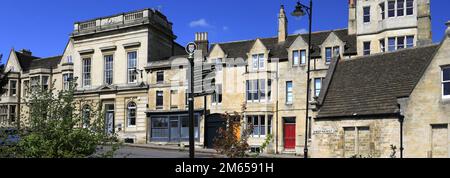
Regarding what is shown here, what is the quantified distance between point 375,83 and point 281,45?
15423 millimetres

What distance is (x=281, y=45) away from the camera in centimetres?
4059

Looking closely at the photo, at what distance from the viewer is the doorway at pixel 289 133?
37.8m

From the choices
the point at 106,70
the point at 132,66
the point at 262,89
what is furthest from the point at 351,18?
the point at 106,70

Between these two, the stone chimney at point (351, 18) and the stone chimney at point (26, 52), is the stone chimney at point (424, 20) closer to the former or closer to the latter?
the stone chimney at point (351, 18)

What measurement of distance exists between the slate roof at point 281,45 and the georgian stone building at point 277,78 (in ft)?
0.40

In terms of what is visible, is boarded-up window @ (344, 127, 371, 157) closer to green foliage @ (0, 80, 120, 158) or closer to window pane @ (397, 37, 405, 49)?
window pane @ (397, 37, 405, 49)

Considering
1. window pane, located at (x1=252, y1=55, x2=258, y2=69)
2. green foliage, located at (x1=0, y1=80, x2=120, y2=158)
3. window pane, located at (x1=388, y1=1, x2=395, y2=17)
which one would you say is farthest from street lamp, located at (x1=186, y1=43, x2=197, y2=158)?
window pane, located at (x1=388, y1=1, x2=395, y2=17)

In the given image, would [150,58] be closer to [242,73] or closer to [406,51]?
[242,73]

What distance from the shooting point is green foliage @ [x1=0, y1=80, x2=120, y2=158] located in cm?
1004

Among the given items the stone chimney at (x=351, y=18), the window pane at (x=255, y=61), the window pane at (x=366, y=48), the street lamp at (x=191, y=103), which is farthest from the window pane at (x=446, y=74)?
the window pane at (x=255, y=61)

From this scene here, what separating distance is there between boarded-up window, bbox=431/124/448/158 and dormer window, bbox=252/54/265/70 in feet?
62.9

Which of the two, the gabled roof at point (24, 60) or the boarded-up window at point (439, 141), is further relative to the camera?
the gabled roof at point (24, 60)
